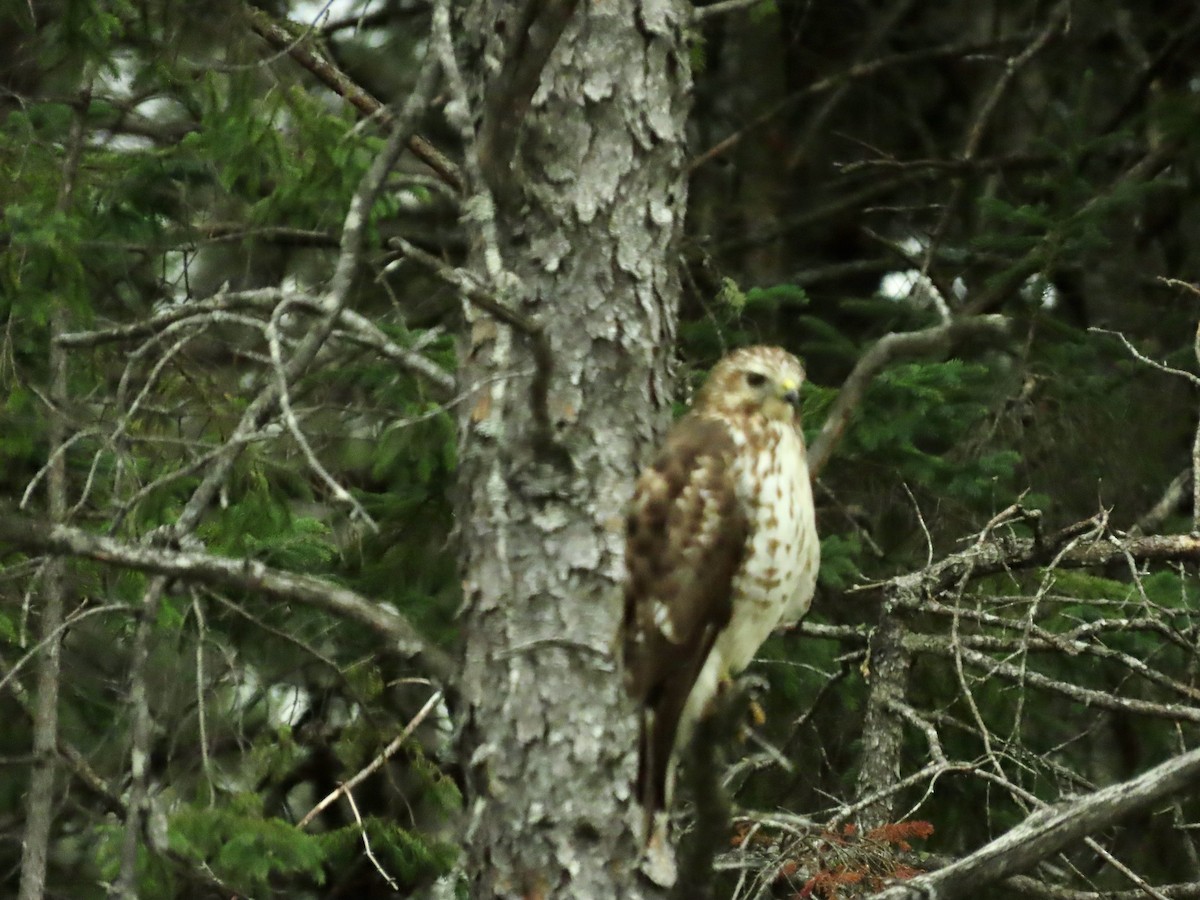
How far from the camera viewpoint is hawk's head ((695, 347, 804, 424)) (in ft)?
13.4

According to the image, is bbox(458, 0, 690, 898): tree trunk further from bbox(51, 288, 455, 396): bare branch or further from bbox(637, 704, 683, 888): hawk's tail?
bbox(51, 288, 455, 396): bare branch

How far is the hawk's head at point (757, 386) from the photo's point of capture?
408cm

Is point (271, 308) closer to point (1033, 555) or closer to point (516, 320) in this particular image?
point (516, 320)

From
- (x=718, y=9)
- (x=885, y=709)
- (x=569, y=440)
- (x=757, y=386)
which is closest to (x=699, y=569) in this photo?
(x=569, y=440)

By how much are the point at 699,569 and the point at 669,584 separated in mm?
81

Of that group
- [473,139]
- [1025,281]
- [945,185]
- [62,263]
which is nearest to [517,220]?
[473,139]

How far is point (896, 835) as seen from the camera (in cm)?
408

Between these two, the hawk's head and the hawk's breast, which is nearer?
the hawk's breast

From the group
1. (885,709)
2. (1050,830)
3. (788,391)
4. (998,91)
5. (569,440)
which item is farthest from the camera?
(998,91)

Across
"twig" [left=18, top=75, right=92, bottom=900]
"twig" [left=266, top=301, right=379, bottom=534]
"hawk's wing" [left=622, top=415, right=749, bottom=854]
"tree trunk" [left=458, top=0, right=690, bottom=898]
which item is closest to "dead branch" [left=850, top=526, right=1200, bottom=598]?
"hawk's wing" [left=622, top=415, right=749, bottom=854]

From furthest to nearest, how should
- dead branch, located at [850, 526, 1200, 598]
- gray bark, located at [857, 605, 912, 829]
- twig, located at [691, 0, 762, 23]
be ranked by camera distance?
1. gray bark, located at [857, 605, 912, 829]
2. twig, located at [691, 0, 762, 23]
3. dead branch, located at [850, 526, 1200, 598]

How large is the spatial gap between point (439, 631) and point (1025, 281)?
2627 millimetres

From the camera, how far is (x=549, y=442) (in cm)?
354

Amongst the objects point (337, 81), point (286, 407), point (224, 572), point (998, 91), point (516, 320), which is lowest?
point (224, 572)
